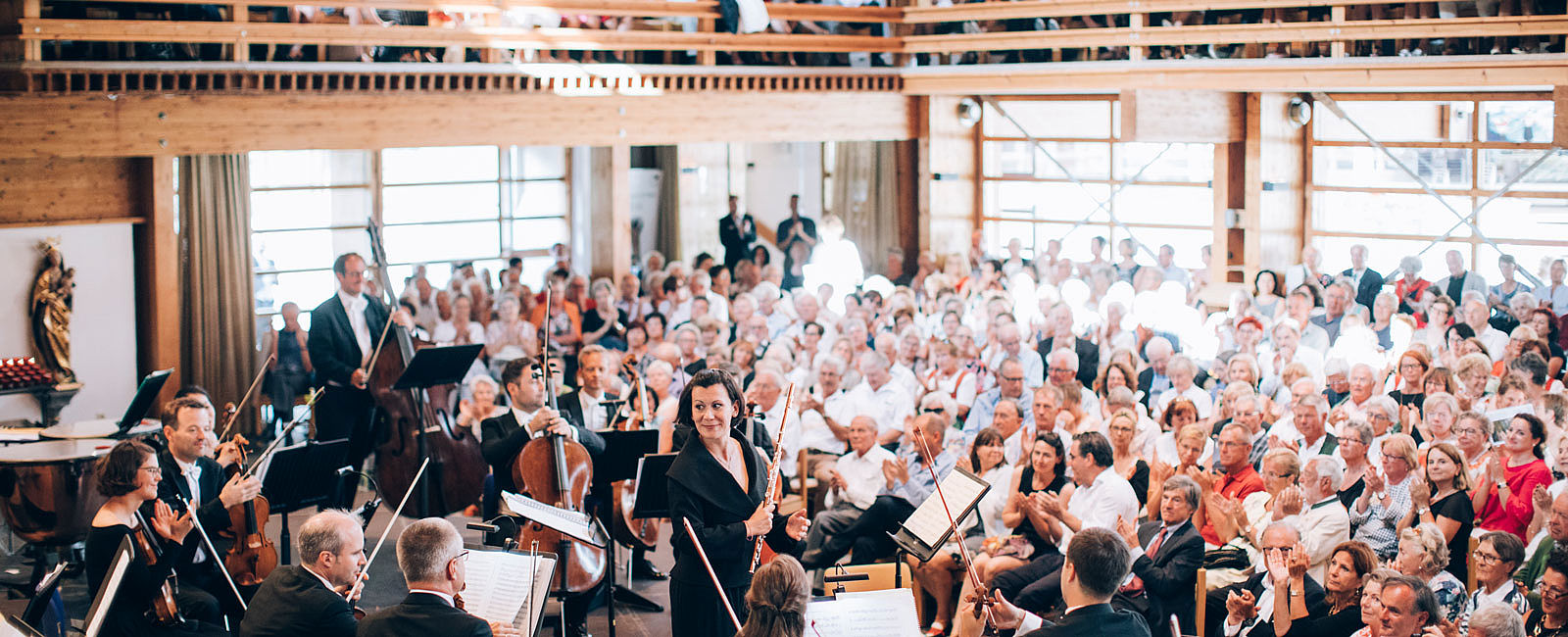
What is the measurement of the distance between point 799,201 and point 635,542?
9.23 meters

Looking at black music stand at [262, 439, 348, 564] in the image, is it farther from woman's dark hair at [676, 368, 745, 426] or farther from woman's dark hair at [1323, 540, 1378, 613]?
woman's dark hair at [1323, 540, 1378, 613]

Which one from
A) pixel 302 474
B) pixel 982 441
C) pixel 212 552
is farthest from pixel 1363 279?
pixel 212 552

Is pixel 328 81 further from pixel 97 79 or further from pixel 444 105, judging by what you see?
pixel 97 79

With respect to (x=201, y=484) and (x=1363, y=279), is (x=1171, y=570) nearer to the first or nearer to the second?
(x=201, y=484)

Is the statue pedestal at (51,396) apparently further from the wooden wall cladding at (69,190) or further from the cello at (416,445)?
the cello at (416,445)

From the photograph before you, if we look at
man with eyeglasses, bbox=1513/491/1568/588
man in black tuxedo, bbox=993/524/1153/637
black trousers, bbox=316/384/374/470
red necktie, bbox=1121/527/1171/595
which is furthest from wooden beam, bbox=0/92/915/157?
man with eyeglasses, bbox=1513/491/1568/588

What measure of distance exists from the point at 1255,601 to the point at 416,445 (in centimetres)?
431

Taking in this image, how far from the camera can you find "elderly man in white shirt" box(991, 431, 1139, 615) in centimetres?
625

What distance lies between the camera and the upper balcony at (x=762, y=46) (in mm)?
9367

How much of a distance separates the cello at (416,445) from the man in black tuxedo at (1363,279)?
19.9ft

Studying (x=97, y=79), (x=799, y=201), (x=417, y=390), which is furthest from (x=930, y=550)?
(x=799, y=201)

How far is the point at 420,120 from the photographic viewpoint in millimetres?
10516

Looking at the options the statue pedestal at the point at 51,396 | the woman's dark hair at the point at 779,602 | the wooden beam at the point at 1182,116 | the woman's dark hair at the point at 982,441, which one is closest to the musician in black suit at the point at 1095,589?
the woman's dark hair at the point at 779,602

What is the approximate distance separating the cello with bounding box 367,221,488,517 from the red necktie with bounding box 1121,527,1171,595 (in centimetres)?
368
